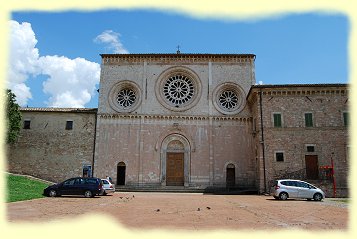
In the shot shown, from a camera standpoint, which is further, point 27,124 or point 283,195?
point 27,124

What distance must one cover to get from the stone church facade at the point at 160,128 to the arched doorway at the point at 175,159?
0.35 ft

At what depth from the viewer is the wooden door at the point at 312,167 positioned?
2809 centimetres

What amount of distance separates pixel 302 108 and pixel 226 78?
30.5 feet

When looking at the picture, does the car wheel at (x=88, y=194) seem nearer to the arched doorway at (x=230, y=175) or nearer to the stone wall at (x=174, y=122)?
the stone wall at (x=174, y=122)

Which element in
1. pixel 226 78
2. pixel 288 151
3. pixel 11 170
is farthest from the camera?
pixel 226 78

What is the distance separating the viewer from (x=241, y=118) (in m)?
33.9

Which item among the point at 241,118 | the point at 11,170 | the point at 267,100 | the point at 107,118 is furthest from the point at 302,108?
the point at 11,170

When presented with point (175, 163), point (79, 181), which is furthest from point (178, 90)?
point (79, 181)

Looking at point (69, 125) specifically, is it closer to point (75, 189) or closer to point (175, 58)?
point (175, 58)

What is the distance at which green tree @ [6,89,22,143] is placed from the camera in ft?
96.8

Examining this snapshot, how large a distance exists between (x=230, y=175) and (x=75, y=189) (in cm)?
1758

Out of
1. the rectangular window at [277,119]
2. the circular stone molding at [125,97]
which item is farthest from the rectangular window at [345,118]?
the circular stone molding at [125,97]

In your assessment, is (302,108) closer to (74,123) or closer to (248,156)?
(248,156)

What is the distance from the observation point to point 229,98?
35.3 meters
